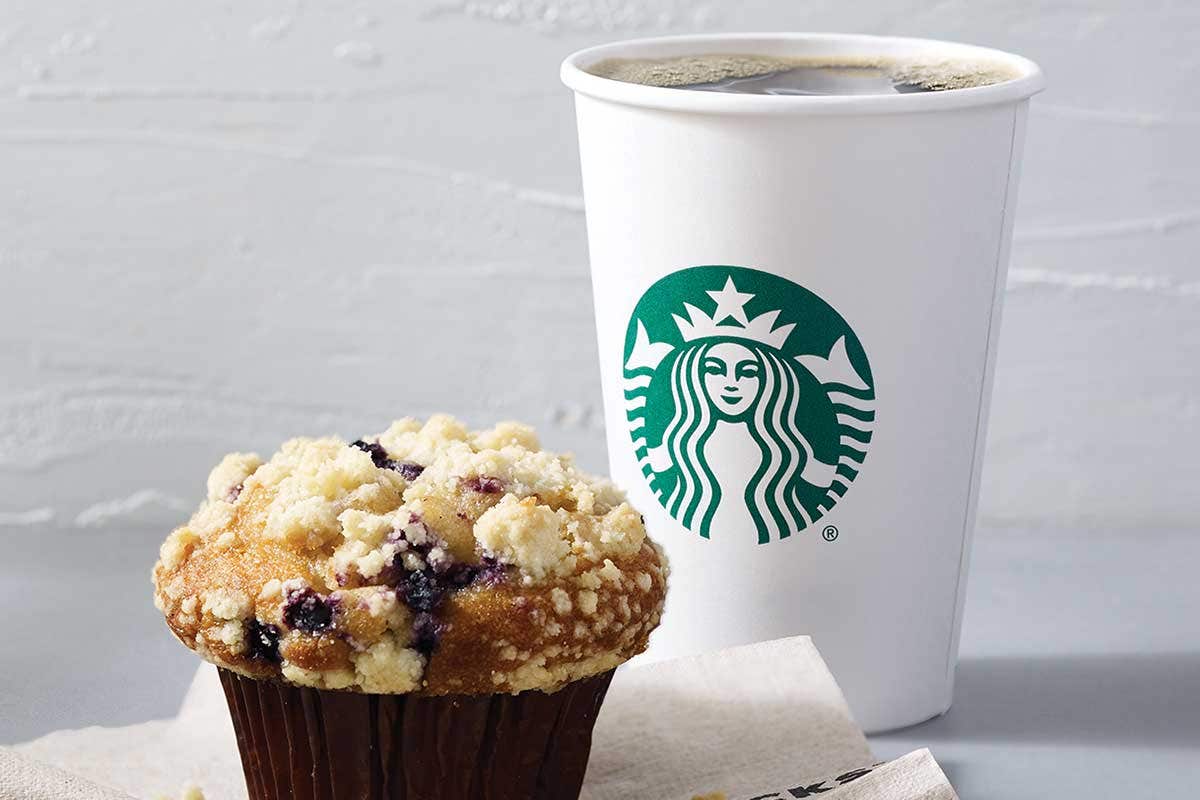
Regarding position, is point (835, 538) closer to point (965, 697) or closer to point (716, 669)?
point (716, 669)

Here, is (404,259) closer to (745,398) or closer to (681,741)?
(745,398)

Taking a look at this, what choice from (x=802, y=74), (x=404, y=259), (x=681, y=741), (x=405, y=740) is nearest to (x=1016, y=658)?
(x=681, y=741)

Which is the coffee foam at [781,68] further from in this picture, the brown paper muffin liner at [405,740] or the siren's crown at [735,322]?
the brown paper muffin liner at [405,740]

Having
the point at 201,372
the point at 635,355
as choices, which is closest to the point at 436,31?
the point at 201,372

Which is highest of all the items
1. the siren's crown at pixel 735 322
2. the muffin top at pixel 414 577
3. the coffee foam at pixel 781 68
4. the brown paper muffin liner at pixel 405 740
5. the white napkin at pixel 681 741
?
the coffee foam at pixel 781 68

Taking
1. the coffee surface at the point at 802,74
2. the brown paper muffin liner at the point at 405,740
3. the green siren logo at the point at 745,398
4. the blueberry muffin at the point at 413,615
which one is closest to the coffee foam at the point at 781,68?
the coffee surface at the point at 802,74

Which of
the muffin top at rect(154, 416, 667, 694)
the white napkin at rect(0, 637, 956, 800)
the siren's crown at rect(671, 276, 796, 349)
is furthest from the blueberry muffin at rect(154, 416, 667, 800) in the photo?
the siren's crown at rect(671, 276, 796, 349)
